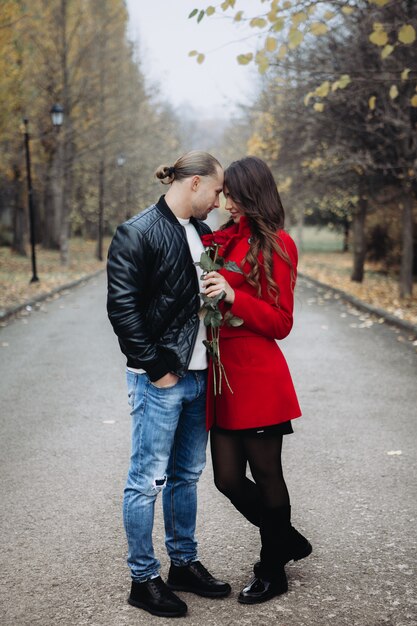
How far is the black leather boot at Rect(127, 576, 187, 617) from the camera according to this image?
3100 millimetres

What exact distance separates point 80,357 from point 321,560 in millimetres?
6412

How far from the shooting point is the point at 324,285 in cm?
2041

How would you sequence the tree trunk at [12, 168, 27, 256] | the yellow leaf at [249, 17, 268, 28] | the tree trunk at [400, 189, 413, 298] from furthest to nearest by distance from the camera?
1. the tree trunk at [12, 168, 27, 256]
2. the tree trunk at [400, 189, 413, 298]
3. the yellow leaf at [249, 17, 268, 28]

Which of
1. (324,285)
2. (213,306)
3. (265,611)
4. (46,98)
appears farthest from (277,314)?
(46,98)

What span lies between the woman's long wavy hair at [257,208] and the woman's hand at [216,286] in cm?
15

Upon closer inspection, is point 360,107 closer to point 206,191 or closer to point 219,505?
point 219,505

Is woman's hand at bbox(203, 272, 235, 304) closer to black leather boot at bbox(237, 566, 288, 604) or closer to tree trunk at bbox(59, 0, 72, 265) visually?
black leather boot at bbox(237, 566, 288, 604)

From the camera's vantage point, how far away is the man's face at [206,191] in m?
3.04

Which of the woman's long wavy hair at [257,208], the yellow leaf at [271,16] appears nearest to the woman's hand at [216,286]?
the woman's long wavy hair at [257,208]

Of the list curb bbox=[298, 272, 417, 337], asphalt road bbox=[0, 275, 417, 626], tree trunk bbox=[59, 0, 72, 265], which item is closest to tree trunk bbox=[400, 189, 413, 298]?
curb bbox=[298, 272, 417, 337]

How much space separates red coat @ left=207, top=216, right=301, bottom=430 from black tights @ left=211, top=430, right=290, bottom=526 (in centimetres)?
10

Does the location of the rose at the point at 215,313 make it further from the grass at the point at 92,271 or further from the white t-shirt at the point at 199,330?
the grass at the point at 92,271

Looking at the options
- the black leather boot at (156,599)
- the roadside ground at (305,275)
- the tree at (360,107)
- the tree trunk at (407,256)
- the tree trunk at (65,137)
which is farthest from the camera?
the tree trunk at (65,137)

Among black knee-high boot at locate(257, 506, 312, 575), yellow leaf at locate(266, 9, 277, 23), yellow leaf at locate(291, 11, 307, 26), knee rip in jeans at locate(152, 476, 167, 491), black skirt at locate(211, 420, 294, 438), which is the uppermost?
yellow leaf at locate(266, 9, 277, 23)
